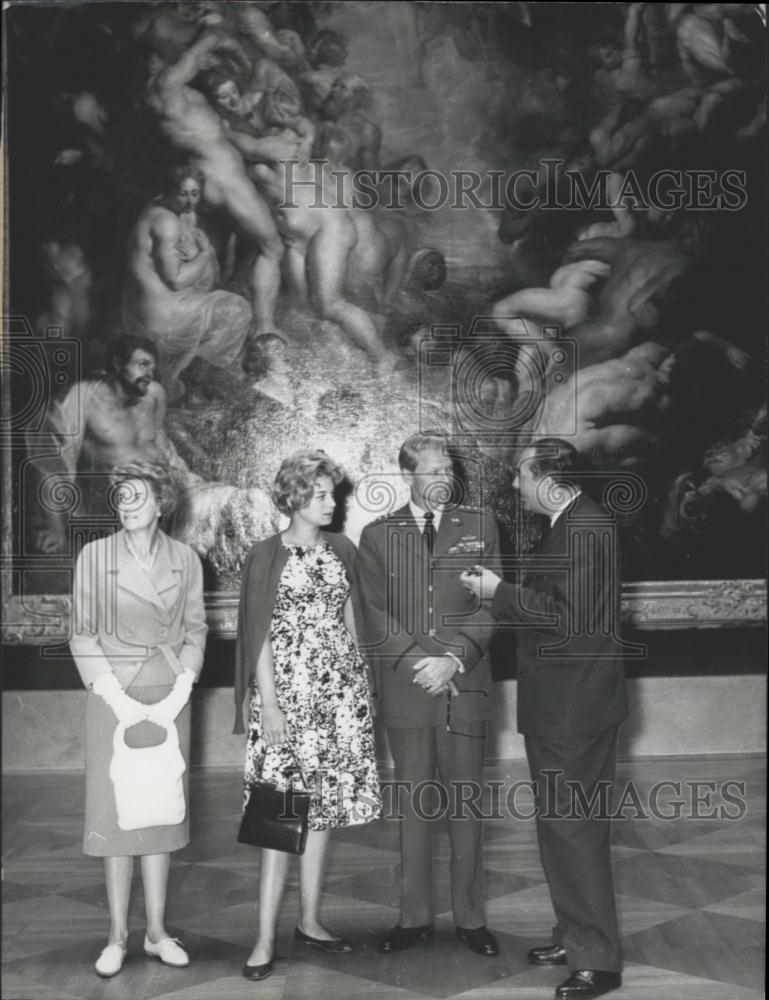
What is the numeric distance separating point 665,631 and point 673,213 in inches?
123

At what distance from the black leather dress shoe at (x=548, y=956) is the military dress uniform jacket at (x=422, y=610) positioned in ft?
3.24

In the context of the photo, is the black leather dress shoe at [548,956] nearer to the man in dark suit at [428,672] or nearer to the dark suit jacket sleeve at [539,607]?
the man in dark suit at [428,672]

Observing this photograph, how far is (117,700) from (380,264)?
482 cm

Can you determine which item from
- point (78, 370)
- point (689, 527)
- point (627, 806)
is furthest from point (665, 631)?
point (78, 370)

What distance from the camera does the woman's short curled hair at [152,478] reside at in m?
4.82

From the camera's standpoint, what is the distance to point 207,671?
8633 mm

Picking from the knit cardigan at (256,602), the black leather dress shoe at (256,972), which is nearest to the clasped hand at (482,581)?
the knit cardigan at (256,602)

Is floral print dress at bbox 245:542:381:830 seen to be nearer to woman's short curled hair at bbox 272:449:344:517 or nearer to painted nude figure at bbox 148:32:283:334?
woman's short curled hair at bbox 272:449:344:517

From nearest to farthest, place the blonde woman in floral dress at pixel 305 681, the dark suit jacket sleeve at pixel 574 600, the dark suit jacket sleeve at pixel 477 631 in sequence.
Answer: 1. the dark suit jacket sleeve at pixel 574 600
2. the blonde woman in floral dress at pixel 305 681
3. the dark suit jacket sleeve at pixel 477 631

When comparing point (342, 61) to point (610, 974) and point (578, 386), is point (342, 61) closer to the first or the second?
point (578, 386)

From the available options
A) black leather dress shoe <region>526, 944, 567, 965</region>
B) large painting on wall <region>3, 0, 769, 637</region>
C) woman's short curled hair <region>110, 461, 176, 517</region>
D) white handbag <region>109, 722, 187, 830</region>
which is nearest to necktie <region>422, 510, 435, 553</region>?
woman's short curled hair <region>110, 461, 176, 517</region>

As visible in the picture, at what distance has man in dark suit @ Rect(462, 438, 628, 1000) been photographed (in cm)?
455

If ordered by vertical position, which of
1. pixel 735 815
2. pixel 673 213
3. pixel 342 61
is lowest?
pixel 735 815

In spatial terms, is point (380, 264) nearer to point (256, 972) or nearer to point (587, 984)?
point (256, 972)
